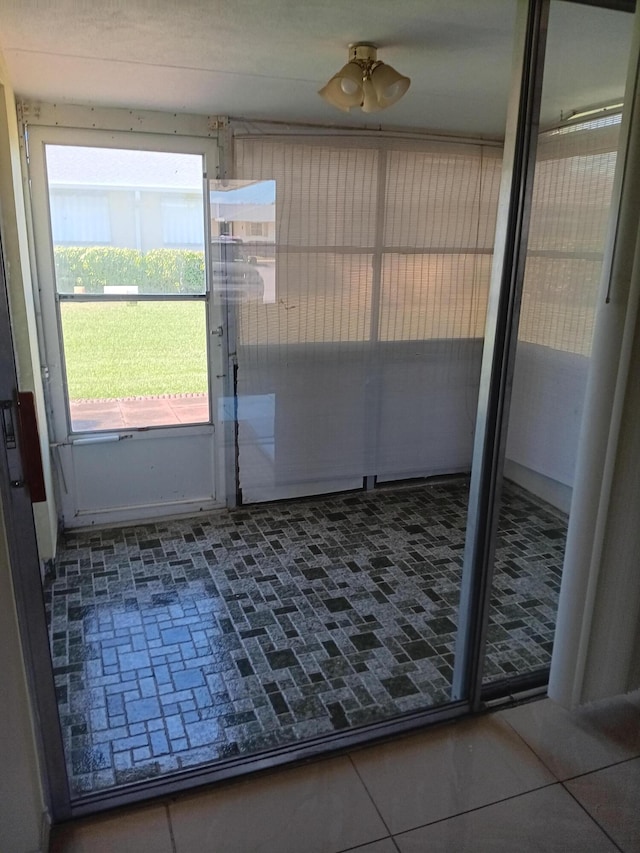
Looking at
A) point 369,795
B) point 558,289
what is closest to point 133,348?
point 558,289

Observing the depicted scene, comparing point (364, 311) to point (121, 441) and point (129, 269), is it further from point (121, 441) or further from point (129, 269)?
point (121, 441)

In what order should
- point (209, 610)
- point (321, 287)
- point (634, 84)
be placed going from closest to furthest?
point (634, 84), point (209, 610), point (321, 287)

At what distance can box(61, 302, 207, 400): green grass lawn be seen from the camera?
121 inches

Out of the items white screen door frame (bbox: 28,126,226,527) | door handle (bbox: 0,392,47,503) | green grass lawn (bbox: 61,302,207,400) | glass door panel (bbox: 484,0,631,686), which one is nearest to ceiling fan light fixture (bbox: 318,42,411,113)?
glass door panel (bbox: 484,0,631,686)

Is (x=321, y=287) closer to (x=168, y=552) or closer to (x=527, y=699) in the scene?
(x=168, y=552)

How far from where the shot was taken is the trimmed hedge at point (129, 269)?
9.81ft

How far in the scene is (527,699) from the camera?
6.52ft

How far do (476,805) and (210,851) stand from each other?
2.23ft

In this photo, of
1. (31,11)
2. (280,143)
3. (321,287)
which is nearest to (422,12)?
(31,11)

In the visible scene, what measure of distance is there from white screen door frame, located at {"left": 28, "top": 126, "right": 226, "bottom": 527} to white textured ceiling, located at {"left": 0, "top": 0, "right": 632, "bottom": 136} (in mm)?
194

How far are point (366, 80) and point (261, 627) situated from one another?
2.06 meters

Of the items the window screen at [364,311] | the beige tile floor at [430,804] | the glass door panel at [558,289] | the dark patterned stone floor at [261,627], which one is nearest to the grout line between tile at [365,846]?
the beige tile floor at [430,804]

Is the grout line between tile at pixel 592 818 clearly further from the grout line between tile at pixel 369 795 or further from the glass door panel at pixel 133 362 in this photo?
the glass door panel at pixel 133 362

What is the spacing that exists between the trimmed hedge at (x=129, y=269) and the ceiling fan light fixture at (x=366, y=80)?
124 cm
